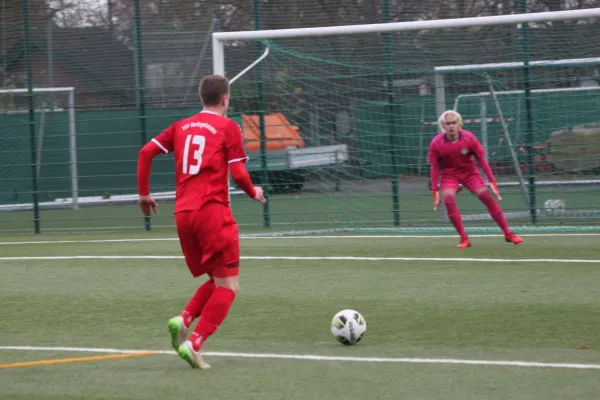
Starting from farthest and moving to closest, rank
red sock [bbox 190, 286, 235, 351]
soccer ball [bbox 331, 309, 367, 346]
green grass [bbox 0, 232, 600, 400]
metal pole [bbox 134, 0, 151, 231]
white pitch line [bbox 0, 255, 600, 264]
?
metal pole [bbox 134, 0, 151, 231] < white pitch line [bbox 0, 255, 600, 264] < soccer ball [bbox 331, 309, 367, 346] < red sock [bbox 190, 286, 235, 351] < green grass [bbox 0, 232, 600, 400]

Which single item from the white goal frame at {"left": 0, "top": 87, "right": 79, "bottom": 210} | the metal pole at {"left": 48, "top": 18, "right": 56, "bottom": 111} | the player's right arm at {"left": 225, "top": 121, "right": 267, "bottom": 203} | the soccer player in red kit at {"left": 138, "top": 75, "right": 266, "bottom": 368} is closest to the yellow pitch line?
the soccer player in red kit at {"left": 138, "top": 75, "right": 266, "bottom": 368}

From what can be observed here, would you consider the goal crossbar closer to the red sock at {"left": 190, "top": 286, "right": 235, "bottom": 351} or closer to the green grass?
the green grass

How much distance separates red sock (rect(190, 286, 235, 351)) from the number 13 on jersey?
0.75 metres

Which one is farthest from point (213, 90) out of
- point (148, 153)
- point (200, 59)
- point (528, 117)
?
point (200, 59)

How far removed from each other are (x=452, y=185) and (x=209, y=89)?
674 cm

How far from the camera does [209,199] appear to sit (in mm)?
6027

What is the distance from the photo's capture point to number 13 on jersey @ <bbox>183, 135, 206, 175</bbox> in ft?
19.9

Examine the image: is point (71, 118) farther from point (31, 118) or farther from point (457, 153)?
point (457, 153)

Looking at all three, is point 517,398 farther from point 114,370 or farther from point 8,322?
point 8,322

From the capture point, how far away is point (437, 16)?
655 inches

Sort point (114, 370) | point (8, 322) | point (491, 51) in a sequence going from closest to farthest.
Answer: point (114, 370) → point (8, 322) → point (491, 51)

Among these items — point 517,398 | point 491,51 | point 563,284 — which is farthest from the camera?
point 491,51

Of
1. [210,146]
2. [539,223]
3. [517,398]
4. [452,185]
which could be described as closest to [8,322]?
[210,146]

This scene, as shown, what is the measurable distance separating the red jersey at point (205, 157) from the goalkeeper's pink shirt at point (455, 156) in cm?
652
